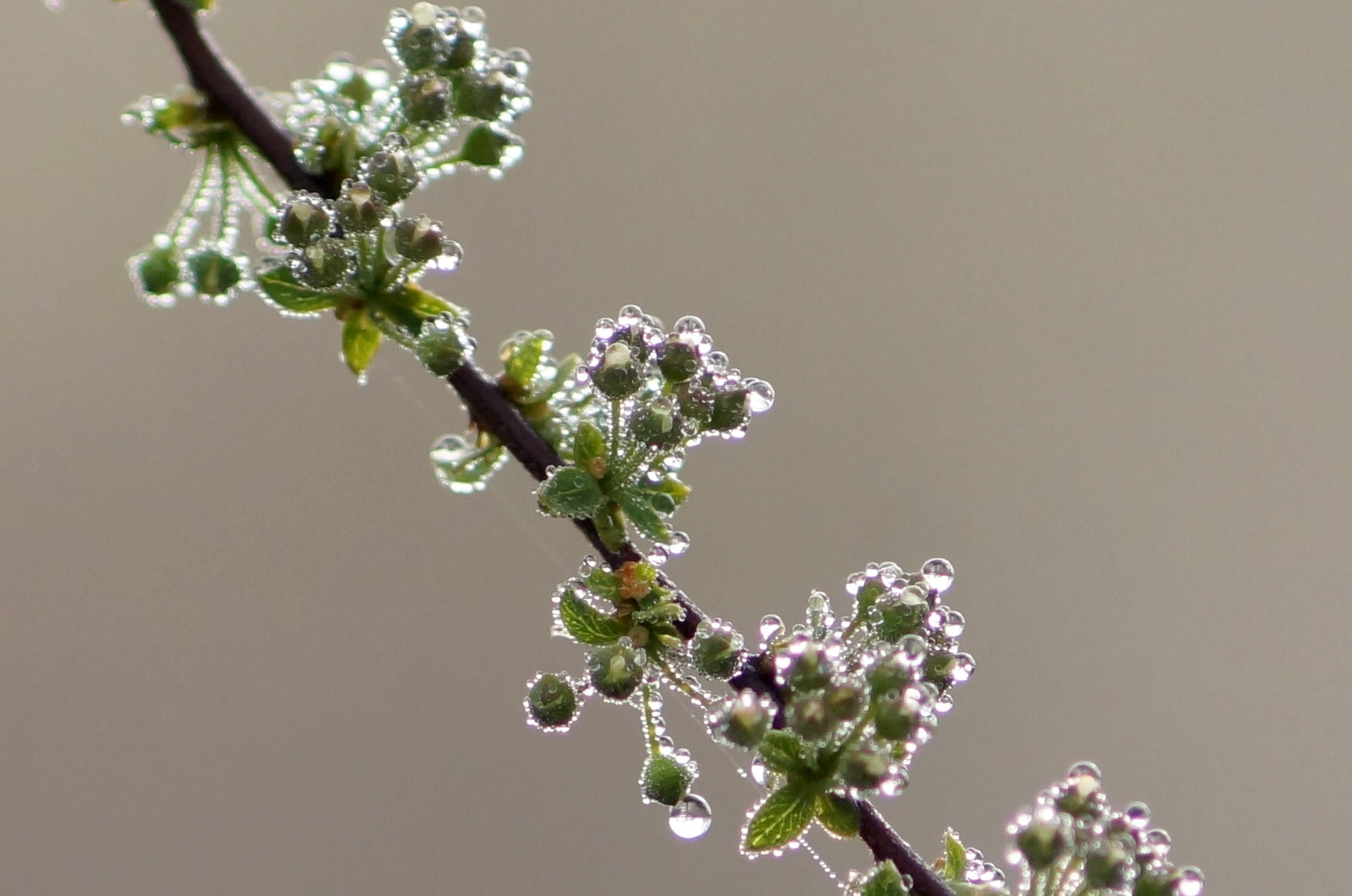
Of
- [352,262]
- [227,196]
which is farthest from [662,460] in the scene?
[227,196]

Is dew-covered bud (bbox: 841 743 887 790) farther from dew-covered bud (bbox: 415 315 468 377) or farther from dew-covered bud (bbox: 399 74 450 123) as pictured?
dew-covered bud (bbox: 399 74 450 123)

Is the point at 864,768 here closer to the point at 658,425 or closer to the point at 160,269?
the point at 658,425

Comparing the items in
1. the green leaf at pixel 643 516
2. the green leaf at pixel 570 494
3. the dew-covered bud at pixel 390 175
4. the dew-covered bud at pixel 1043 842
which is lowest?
the dew-covered bud at pixel 1043 842

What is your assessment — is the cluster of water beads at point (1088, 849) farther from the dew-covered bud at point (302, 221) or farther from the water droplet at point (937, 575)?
the dew-covered bud at point (302, 221)

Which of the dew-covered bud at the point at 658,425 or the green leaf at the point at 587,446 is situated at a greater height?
the dew-covered bud at the point at 658,425

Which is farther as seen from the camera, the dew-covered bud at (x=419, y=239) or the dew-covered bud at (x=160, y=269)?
the dew-covered bud at (x=160, y=269)

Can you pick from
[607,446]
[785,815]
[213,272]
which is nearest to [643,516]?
[607,446]

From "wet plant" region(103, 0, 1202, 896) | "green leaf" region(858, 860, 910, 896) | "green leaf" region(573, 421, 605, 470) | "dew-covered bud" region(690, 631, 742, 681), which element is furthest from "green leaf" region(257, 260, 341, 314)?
"green leaf" region(858, 860, 910, 896)

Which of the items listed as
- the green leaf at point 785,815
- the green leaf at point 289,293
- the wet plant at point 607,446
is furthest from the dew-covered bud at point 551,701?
the green leaf at point 289,293
